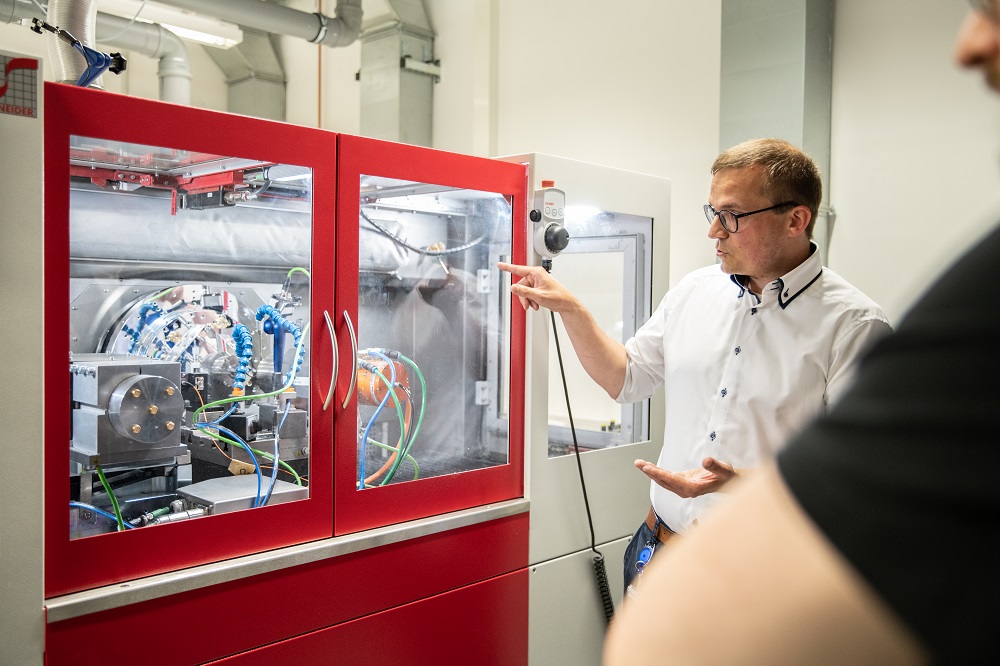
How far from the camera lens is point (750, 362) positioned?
2.01 metres

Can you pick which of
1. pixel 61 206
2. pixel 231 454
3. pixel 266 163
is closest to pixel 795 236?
pixel 266 163

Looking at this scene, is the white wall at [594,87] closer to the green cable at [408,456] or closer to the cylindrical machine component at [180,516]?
the green cable at [408,456]

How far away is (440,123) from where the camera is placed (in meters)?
4.81

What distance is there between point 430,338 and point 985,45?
1.99 m

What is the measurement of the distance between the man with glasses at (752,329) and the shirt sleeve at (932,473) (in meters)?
1.59

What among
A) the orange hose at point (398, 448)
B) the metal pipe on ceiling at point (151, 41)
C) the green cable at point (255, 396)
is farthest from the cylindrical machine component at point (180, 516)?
the metal pipe on ceiling at point (151, 41)

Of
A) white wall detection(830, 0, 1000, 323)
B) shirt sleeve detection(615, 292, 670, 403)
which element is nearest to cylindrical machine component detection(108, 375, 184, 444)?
shirt sleeve detection(615, 292, 670, 403)

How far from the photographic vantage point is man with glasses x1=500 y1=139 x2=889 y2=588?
1.92 metres

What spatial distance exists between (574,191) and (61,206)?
1.44m

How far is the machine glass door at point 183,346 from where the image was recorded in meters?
1.61

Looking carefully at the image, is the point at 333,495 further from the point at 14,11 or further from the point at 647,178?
the point at 14,11

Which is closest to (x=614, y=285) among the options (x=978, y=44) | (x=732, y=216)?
(x=732, y=216)

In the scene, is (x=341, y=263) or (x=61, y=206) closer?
(x=61, y=206)

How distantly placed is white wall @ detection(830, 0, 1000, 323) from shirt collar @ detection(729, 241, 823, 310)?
2.99 feet
